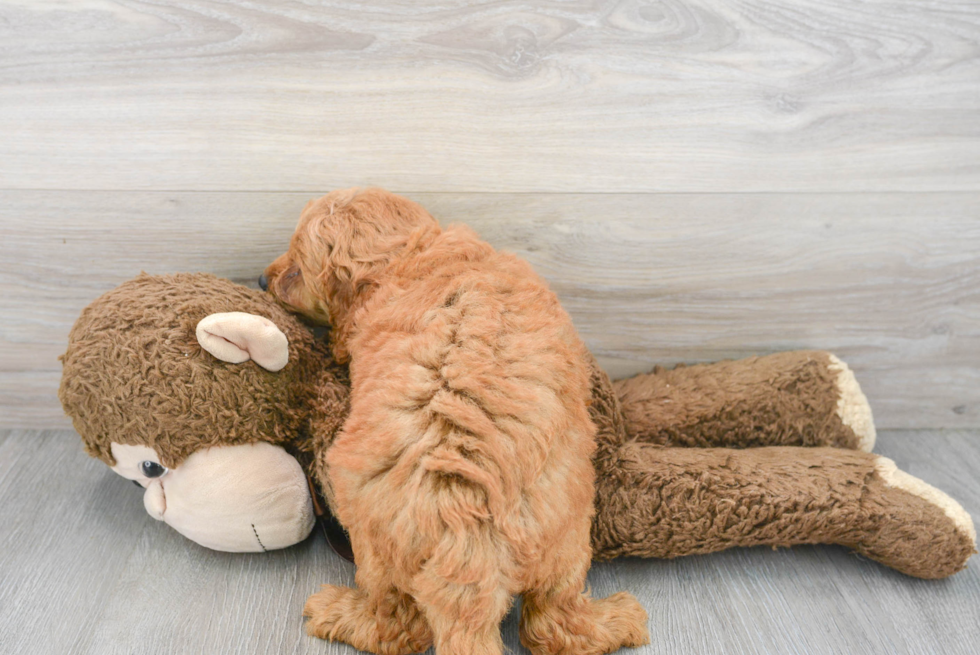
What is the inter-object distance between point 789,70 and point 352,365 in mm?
856

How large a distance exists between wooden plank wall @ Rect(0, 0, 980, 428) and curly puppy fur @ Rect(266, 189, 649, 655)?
8.3 inches

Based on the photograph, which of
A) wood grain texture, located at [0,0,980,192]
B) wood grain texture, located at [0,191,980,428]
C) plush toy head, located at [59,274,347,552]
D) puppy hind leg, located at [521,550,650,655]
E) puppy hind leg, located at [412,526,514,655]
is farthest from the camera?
wood grain texture, located at [0,191,980,428]

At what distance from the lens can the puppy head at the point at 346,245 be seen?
0.95m

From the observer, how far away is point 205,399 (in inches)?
37.8

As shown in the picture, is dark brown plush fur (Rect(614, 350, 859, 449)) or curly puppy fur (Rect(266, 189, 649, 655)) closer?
curly puppy fur (Rect(266, 189, 649, 655))

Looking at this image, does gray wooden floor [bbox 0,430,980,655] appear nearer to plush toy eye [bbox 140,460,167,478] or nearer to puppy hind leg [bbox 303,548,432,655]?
puppy hind leg [bbox 303,548,432,655]

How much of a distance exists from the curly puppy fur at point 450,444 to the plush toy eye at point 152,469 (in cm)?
30

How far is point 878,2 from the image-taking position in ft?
3.65

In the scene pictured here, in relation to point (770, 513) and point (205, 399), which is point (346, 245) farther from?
point (770, 513)

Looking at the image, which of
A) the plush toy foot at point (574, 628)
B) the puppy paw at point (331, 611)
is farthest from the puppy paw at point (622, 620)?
the puppy paw at point (331, 611)

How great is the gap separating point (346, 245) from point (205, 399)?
0.29 meters

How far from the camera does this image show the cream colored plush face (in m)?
1.00

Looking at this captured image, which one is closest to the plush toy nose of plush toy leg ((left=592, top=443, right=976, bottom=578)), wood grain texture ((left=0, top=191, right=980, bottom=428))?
wood grain texture ((left=0, top=191, right=980, bottom=428))

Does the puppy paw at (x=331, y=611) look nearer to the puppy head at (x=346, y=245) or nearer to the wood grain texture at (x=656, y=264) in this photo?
the puppy head at (x=346, y=245)
